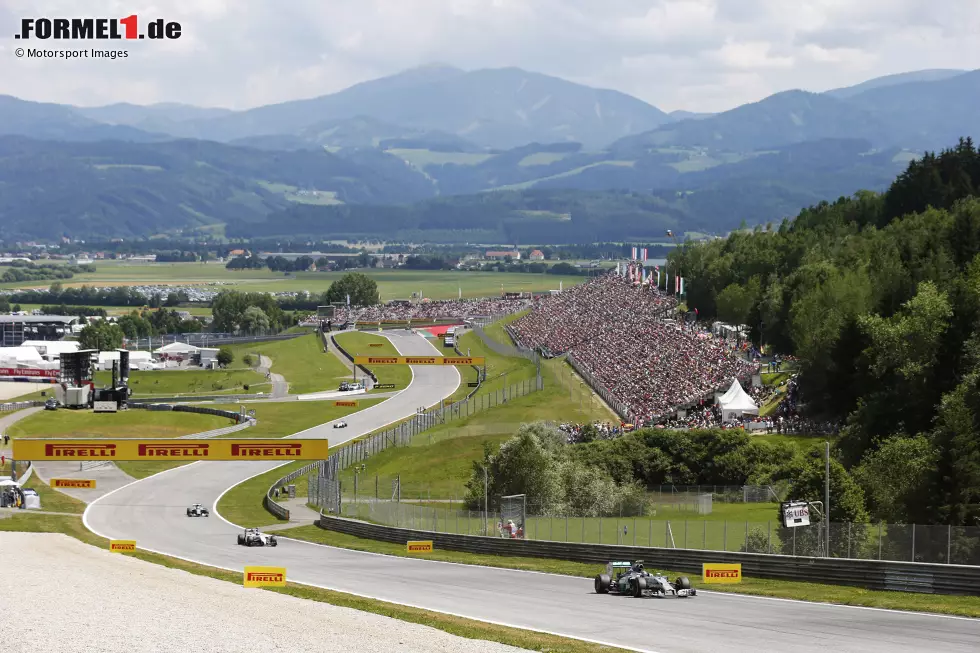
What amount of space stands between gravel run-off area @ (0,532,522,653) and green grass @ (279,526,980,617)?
10607 mm

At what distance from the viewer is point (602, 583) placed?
39.7 metres

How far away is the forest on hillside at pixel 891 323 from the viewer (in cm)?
5272

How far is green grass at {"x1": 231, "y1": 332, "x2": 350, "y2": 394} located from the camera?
14162 cm

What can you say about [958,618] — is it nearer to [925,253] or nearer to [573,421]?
[573,421]

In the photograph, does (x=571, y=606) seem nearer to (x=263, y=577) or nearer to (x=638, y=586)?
(x=638, y=586)

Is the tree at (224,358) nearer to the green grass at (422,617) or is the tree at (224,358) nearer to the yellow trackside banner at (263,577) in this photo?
the green grass at (422,617)

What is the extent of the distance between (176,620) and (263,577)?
11.8 metres

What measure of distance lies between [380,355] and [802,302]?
2756 inches

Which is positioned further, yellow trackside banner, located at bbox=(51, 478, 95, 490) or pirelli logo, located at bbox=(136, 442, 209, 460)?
yellow trackside banner, located at bbox=(51, 478, 95, 490)

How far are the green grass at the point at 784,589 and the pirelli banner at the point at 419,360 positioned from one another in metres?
81.9

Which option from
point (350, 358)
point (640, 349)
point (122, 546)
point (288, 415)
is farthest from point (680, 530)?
point (350, 358)

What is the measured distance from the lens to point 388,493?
71.0 meters

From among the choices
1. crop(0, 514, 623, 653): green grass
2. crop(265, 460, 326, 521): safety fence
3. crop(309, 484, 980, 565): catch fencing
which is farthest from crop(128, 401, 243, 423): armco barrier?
crop(0, 514, 623, 653): green grass

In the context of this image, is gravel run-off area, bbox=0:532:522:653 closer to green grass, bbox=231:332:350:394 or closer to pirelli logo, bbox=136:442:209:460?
pirelli logo, bbox=136:442:209:460
